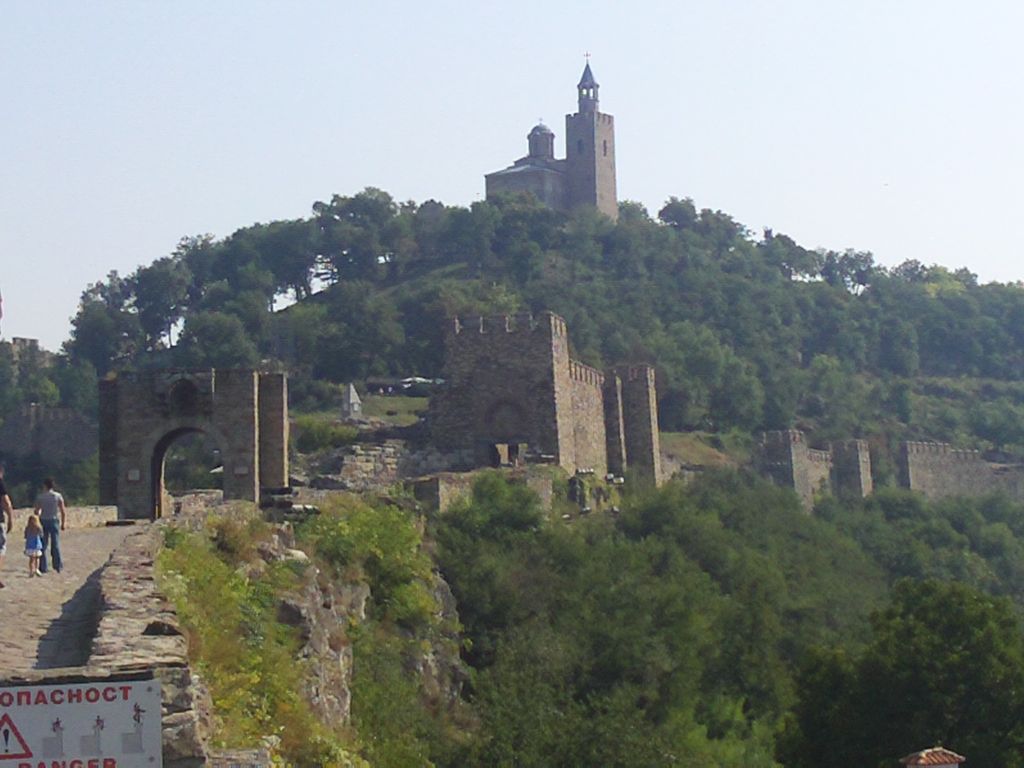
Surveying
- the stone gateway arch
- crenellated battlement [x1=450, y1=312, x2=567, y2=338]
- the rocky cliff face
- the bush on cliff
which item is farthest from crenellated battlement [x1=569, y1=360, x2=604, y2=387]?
the bush on cliff

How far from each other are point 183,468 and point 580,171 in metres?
50.3

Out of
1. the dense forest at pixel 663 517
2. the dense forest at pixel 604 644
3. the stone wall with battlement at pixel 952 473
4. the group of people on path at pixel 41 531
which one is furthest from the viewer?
the stone wall with battlement at pixel 952 473

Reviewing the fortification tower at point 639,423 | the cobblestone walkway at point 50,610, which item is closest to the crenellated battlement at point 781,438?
the fortification tower at point 639,423

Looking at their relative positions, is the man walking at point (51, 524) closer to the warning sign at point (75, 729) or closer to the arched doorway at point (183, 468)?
the warning sign at point (75, 729)

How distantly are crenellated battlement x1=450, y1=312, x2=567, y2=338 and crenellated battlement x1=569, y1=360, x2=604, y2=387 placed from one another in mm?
1298

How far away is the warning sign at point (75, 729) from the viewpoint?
264 inches

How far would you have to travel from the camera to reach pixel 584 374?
40125 millimetres

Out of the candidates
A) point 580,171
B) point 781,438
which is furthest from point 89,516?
point 580,171

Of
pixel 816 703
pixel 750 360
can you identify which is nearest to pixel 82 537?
pixel 816 703

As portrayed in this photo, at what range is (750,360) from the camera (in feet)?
228

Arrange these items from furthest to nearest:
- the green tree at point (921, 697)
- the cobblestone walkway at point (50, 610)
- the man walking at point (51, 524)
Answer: the green tree at point (921, 697) → the man walking at point (51, 524) → the cobblestone walkway at point (50, 610)

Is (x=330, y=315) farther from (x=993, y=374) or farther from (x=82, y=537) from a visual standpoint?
(x=82, y=537)

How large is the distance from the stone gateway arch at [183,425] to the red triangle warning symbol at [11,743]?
19.5m

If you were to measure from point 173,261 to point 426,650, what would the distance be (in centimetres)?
5676
